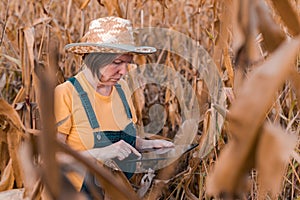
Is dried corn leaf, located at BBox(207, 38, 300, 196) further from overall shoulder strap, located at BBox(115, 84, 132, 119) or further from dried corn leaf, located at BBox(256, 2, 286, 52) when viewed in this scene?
overall shoulder strap, located at BBox(115, 84, 132, 119)

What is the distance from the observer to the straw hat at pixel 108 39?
3.36ft

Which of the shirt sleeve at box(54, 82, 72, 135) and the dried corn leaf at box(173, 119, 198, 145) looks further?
the dried corn leaf at box(173, 119, 198, 145)

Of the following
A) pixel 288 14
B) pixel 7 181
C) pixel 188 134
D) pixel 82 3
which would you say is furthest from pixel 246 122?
pixel 82 3

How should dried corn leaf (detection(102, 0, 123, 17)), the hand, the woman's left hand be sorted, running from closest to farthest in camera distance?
the hand < the woman's left hand < dried corn leaf (detection(102, 0, 123, 17))

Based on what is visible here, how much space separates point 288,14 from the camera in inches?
13.0

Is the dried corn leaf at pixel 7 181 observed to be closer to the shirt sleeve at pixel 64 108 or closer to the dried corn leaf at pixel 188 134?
the shirt sleeve at pixel 64 108

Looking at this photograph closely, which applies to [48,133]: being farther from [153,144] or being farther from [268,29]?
[153,144]

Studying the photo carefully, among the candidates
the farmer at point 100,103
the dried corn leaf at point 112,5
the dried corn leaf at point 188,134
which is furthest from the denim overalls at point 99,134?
the dried corn leaf at point 112,5

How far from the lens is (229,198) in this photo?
0.83 ft

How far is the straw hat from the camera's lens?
40.3 inches

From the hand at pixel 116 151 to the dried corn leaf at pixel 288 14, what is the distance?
2.06 feet

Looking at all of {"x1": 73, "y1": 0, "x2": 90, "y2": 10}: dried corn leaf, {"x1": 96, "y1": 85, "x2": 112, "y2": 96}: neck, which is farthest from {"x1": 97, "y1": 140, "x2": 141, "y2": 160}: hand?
{"x1": 73, "y1": 0, "x2": 90, "y2": 10}: dried corn leaf

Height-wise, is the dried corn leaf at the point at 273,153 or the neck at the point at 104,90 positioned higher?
the dried corn leaf at the point at 273,153

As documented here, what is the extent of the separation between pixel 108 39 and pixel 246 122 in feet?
2.78
